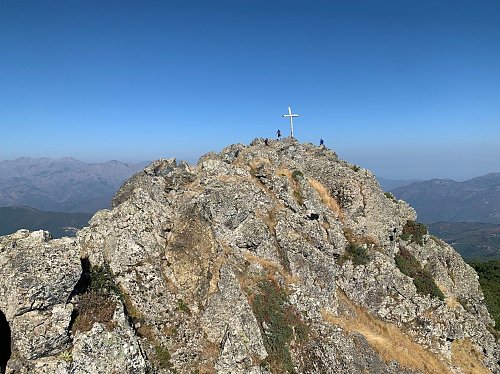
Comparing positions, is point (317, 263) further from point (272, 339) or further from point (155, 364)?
point (155, 364)

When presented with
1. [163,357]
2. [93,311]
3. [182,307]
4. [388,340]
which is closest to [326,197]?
[388,340]

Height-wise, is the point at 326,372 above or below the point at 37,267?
below

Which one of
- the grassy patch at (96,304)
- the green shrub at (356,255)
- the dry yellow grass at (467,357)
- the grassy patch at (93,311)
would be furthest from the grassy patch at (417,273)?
the grassy patch at (93,311)

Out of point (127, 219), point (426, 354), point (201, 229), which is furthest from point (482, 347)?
point (127, 219)

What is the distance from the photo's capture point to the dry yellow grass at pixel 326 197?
145 feet

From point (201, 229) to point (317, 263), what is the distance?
11.6 meters

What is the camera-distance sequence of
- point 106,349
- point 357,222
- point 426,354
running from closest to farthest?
point 106,349
point 426,354
point 357,222

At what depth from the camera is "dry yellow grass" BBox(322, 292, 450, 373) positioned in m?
30.6

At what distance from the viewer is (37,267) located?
21.6 meters

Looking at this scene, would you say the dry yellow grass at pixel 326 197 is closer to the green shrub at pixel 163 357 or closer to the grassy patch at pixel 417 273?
the grassy patch at pixel 417 273

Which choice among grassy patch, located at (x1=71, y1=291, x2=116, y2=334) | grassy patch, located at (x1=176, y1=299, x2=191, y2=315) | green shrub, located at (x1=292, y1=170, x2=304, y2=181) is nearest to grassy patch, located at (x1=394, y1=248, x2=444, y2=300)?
green shrub, located at (x1=292, y1=170, x2=304, y2=181)

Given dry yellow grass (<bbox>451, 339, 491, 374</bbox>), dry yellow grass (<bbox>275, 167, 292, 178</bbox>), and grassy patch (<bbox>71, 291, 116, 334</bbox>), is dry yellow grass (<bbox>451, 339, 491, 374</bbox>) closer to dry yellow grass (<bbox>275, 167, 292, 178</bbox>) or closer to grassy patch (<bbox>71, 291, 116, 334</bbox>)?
dry yellow grass (<bbox>275, 167, 292, 178</bbox>)

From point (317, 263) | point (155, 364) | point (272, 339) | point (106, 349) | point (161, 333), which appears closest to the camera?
point (106, 349)

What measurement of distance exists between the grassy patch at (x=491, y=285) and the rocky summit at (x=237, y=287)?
508 centimetres
